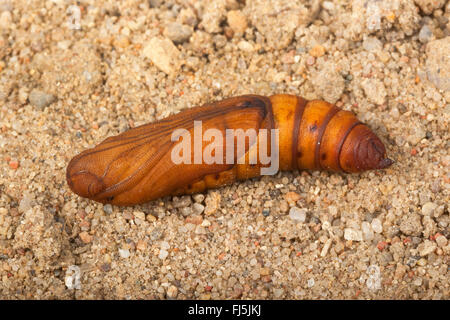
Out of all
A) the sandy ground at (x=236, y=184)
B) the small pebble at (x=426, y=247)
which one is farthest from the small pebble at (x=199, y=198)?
the small pebble at (x=426, y=247)

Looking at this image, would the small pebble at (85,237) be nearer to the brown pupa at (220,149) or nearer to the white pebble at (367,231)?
Result: the brown pupa at (220,149)

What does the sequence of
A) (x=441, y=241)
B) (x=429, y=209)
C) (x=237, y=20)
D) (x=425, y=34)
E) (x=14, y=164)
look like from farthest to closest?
(x=237, y=20) < (x=425, y=34) < (x=14, y=164) < (x=429, y=209) < (x=441, y=241)

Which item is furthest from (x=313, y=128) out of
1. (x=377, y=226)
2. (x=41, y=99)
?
(x=41, y=99)

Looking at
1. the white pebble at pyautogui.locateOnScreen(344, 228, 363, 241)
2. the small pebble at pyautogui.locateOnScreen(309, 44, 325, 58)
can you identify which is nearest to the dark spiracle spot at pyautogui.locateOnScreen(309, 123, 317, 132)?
the white pebble at pyautogui.locateOnScreen(344, 228, 363, 241)

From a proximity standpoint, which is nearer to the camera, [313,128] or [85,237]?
[313,128]

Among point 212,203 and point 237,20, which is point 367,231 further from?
point 237,20
